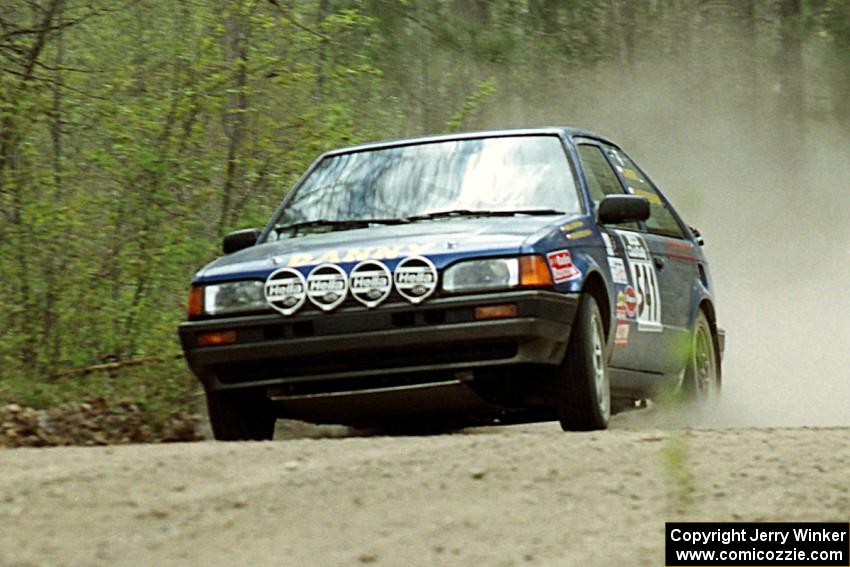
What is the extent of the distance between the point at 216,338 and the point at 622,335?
2138 millimetres

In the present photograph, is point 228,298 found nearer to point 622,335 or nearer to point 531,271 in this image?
point 531,271

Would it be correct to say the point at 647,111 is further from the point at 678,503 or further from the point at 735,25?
the point at 678,503

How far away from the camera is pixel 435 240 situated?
7438 mm

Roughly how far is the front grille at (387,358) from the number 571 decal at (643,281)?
161cm

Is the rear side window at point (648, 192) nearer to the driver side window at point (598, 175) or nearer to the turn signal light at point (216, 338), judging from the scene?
the driver side window at point (598, 175)

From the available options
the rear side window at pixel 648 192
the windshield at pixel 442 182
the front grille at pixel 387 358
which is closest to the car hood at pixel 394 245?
the windshield at pixel 442 182

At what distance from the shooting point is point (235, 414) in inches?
Result: 306

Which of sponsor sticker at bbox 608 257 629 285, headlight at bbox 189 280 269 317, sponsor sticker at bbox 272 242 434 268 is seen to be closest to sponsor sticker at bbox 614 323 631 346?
sponsor sticker at bbox 608 257 629 285

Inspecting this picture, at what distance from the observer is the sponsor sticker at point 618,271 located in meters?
8.29

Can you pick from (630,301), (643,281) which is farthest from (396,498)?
(643,281)

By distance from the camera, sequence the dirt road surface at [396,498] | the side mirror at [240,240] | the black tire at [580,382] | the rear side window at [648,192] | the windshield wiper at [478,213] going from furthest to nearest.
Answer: the rear side window at [648,192], the side mirror at [240,240], the windshield wiper at [478,213], the black tire at [580,382], the dirt road surface at [396,498]

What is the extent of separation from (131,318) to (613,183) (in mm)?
4144

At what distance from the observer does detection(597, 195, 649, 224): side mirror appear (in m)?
8.16

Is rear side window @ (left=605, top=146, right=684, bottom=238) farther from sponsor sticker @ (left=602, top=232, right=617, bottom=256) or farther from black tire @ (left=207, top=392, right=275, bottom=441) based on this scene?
black tire @ (left=207, top=392, right=275, bottom=441)
